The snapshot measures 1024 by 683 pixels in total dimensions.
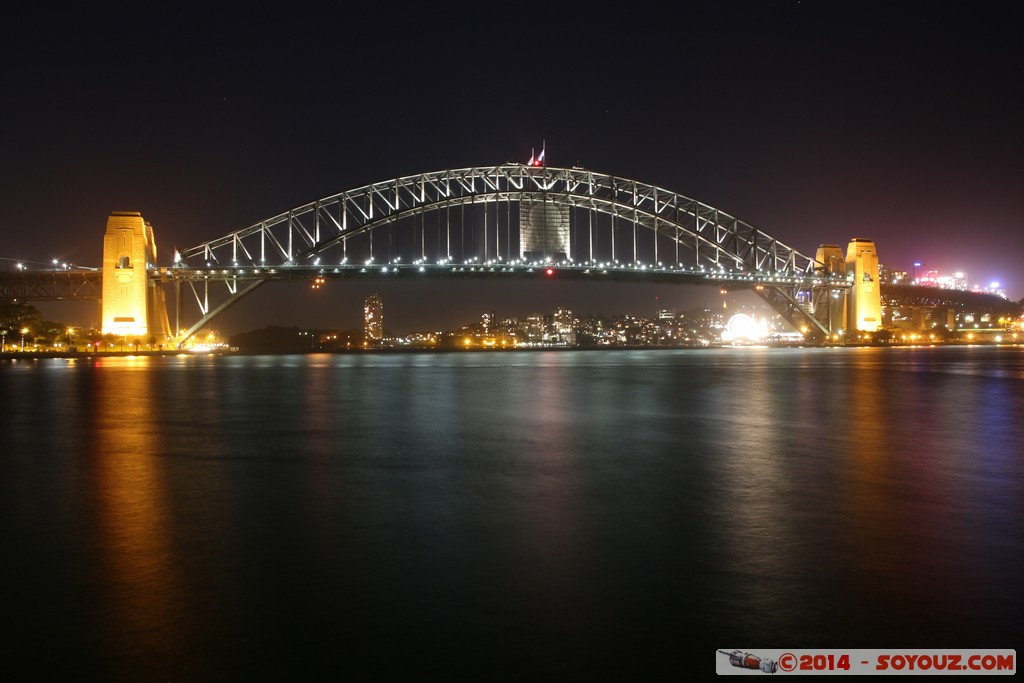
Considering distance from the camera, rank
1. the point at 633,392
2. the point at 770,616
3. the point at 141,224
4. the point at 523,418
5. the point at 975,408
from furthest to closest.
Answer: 1. the point at 141,224
2. the point at 633,392
3. the point at 975,408
4. the point at 523,418
5. the point at 770,616

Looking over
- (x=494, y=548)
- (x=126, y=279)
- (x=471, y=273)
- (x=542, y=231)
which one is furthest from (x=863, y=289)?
(x=494, y=548)

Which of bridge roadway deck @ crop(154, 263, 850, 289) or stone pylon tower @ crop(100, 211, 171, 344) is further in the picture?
bridge roadway deck @ crop(154, 263, 850, 289)

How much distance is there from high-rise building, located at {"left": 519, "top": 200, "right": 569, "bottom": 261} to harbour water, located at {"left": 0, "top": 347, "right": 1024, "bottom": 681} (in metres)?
49.2

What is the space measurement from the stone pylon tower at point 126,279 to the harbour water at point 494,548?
145 feet

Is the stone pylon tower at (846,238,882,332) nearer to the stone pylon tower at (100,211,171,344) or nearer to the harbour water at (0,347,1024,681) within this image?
the stone pylon tower at (100,211,171,344)

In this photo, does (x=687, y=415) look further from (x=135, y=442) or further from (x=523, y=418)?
(x=135, y=442)

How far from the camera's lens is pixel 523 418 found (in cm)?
1426

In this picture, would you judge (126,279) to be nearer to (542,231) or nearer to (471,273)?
(471,273)

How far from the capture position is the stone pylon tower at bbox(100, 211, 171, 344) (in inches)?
2061

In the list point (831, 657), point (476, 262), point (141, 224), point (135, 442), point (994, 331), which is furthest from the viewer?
point (994, 331)

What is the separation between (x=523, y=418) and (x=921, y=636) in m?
10.8

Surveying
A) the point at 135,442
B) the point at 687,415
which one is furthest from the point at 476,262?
the point at 135,442

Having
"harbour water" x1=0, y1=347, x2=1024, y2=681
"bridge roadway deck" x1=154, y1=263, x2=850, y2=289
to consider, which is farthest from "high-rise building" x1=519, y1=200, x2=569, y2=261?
"harbour water" x1=0, y1=347, x2=1024, y2=681

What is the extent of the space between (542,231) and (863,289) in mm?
30846
